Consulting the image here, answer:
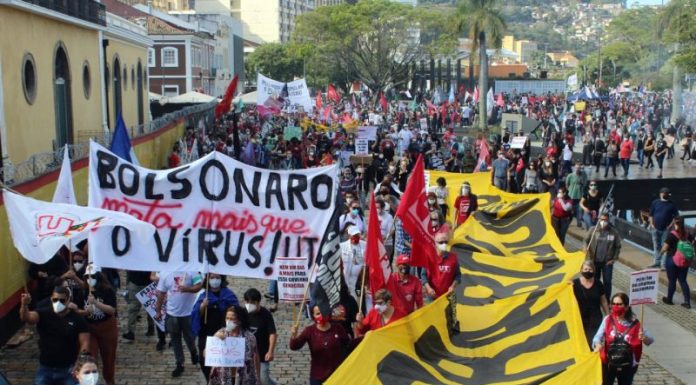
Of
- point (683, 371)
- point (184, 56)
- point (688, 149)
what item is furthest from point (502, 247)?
point (184, 56)

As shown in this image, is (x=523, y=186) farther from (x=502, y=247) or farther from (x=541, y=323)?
(x=541, y=323)

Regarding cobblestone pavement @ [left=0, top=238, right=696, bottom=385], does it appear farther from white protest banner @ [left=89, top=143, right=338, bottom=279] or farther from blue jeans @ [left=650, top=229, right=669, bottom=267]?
blue jeans @ [left=650, top=229, right=669, bottom=267]

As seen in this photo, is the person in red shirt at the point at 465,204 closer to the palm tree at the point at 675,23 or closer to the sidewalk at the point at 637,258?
the sidewalk at the point at 637,258

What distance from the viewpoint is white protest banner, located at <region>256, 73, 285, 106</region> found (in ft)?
102

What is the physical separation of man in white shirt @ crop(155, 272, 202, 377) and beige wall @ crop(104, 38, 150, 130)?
2618 cm

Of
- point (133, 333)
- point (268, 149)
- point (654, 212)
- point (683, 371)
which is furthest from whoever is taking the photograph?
point (268, 149)

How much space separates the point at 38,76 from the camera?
83.1 feet

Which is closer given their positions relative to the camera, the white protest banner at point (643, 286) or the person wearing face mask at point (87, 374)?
the person wearing face mask at point (87, 374)

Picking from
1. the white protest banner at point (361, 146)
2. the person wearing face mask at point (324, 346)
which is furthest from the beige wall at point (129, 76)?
the person wearing face mask at point (324, 346)

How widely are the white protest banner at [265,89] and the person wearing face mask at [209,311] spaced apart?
22247 millimetres

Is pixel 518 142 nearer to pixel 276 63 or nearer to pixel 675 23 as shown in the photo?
pixel 675 23

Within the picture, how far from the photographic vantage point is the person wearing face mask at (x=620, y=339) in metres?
8.78

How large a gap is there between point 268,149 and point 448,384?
2095 centimetres

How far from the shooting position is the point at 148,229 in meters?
8.94
